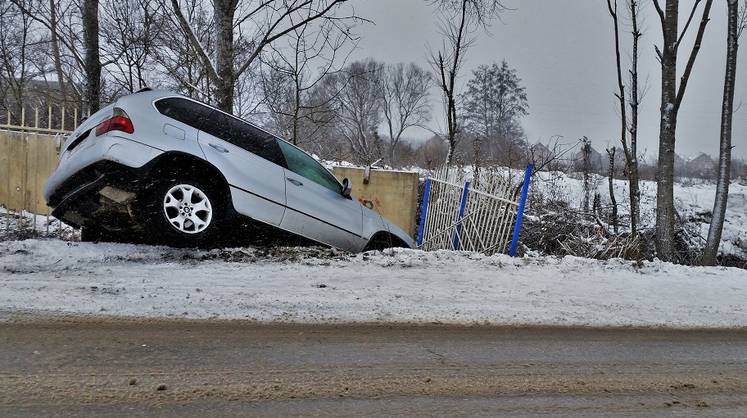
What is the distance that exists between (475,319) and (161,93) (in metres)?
4.01

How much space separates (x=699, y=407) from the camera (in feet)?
9.30

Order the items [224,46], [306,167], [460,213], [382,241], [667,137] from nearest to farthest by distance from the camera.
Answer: [306,167] → [382,241] → [224,46] → [460,213] → [667,137]

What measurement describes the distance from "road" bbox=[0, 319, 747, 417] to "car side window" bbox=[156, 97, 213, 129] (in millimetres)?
2573

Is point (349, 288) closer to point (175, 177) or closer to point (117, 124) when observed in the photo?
point (175, 177)

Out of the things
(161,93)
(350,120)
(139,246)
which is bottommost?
(139,246)

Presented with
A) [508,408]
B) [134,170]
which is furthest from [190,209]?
[508,408]

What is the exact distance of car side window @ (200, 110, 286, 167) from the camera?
18.3 ft

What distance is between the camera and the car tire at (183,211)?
5121mm

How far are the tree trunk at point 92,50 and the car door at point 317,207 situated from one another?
5.37 meters

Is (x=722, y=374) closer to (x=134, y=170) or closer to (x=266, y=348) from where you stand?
(x=266, y=348)

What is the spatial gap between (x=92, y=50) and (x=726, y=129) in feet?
38.7

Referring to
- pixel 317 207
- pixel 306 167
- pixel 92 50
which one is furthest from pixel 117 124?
pixel 92 50

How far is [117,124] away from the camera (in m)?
4.93

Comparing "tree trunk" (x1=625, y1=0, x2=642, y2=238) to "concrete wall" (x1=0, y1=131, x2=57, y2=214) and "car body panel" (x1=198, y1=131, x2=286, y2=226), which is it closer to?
"car body panel" (x1=198, y1=131, x2=286, y2=226)
